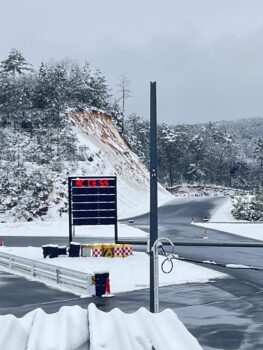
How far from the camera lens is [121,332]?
21.8ft

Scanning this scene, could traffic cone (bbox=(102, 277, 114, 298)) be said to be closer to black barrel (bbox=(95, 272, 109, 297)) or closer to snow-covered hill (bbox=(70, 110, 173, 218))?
black barrel (bbox=(95, 272, 109, 297))

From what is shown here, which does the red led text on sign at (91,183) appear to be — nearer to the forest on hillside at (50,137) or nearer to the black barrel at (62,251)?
the black barrel at (62,251)

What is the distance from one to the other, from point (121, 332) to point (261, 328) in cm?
1076

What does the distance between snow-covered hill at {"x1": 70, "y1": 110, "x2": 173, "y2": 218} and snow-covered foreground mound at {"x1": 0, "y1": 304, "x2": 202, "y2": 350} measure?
62.7 meters

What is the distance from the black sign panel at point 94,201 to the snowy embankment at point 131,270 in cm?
322

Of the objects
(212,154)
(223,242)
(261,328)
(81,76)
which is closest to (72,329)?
(261,328)

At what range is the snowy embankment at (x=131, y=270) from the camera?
2505cm

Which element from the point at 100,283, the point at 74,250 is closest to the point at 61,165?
the point at 74,250

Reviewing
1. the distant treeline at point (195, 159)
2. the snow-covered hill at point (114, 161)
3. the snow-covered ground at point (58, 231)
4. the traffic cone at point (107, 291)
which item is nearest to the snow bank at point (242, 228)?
the snow-covered ground at point (58, 231)

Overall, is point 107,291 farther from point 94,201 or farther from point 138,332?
point 138,332

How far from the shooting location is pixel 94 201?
3581 cm

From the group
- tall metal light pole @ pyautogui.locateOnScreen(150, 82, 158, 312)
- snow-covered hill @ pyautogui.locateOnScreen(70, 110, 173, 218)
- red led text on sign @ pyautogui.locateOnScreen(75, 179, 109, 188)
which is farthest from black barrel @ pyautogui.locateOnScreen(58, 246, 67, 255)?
snow-covered hill @ pyautogui.locateOnScreen(70, 110, 173, 218)

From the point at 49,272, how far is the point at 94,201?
1032 centimetres

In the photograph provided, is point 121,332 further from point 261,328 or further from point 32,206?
point 32,206
